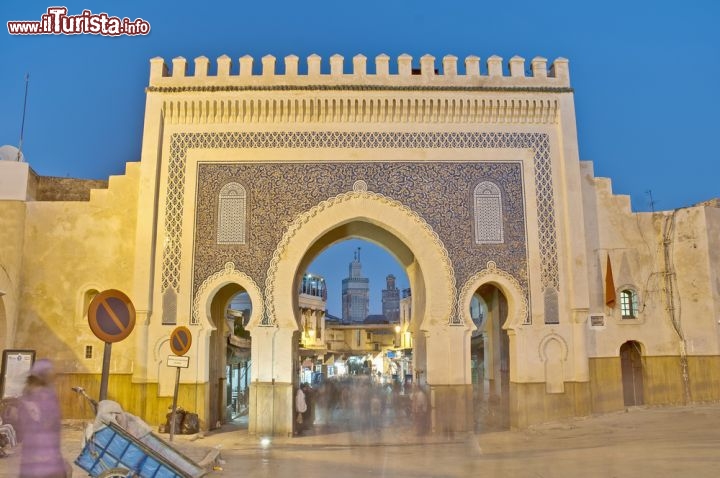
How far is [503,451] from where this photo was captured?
10359 millimetres

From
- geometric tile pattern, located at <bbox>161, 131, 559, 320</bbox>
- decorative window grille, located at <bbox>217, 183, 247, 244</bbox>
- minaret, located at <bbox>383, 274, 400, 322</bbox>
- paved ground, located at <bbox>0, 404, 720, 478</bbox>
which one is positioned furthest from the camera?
minaret, located at <bbox>383, 274, 400, 322</bbox>

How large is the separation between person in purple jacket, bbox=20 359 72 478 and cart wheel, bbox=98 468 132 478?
424 millimetres

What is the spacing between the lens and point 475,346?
20828 millimetres

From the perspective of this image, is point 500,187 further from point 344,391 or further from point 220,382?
point 344,391

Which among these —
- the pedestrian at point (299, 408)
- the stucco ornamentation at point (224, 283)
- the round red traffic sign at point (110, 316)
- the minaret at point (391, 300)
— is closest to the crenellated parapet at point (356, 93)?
the stucco ornamentation at point (224, 283)

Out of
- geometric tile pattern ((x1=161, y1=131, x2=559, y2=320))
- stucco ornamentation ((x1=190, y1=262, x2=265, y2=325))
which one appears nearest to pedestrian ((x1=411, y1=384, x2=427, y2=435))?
stucco ornamentation ((x1=190, y1=262, x2=265, y2=325))

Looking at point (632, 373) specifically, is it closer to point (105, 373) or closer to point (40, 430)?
point (105, 373)

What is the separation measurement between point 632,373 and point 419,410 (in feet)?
15.5

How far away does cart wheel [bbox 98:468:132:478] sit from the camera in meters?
5.38

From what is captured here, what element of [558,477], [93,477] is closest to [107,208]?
[93,477]

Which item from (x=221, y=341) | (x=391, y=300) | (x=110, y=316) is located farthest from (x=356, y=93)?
(x=391, y=300)

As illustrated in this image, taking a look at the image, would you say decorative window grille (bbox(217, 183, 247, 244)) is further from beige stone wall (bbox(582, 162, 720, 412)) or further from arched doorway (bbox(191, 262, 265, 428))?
beige stone wall (bbox(582, 162, 720, 412))

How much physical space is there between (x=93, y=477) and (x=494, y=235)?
9.65 m

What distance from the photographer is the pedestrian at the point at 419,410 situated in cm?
1351
